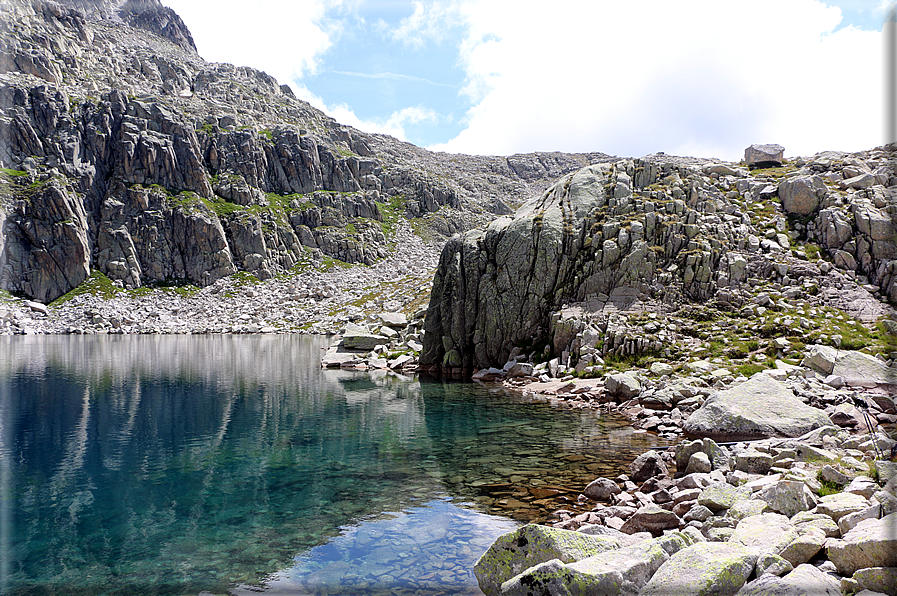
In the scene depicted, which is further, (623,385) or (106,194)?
(106,194)

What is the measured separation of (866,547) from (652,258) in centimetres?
4344

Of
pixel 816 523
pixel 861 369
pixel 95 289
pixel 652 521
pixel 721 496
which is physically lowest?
pixel 652 521

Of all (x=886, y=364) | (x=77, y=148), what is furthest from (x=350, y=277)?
(x=886, y=364)

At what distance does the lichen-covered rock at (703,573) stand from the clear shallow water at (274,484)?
509cm

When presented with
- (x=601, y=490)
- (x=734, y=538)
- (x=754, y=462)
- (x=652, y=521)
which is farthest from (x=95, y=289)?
(x=734, y=538)

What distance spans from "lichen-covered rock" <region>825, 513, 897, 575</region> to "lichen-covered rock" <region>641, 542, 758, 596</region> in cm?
141

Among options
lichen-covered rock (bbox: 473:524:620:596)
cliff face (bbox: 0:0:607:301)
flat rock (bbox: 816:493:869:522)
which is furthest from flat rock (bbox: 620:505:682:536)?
cliff face (bbox: 0:0:607:301)

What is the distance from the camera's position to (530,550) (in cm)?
1234

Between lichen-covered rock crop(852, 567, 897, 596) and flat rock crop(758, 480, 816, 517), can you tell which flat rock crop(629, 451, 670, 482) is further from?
lichen-covered rock crop(852, 567, 897, 596)

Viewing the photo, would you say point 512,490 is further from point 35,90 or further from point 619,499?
point 35,90

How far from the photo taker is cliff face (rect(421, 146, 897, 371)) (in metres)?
45.4

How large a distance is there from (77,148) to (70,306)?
59957 mm

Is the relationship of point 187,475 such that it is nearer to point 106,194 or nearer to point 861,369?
point 861,369

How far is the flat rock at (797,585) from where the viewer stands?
27.8ft
